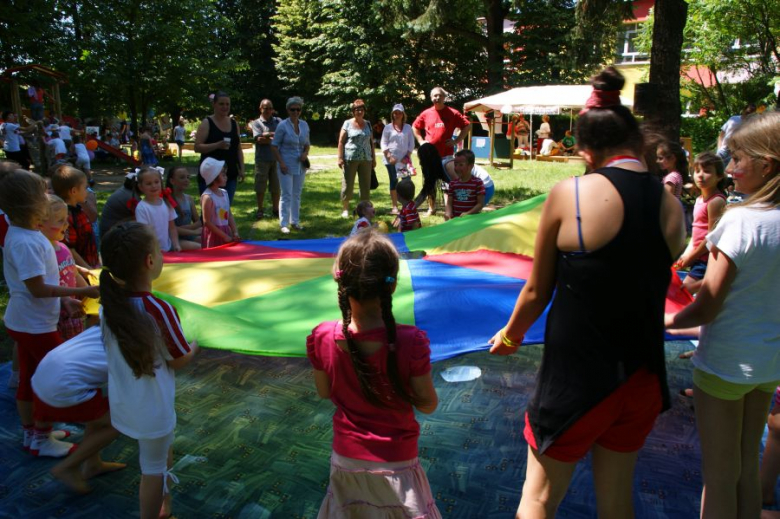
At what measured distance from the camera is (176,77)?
52.9ft

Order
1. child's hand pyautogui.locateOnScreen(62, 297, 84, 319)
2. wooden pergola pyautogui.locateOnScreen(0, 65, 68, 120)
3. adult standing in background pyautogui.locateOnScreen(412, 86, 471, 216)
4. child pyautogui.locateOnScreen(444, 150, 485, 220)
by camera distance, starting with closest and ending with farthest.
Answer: child's hand pyautogui.locateOnScreen(62, 297, 84, 319), child pyautogui.locateOnScreen(444, 150, 485, 220), adult standing in background pyautogui.locateOnScreen(412, 86, 471, 216), wooden pergola pyautogui.locateOnScreen(0, 65, 68, 120)

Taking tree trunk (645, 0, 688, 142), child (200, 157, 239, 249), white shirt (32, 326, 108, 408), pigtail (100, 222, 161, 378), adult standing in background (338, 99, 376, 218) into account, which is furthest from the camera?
tree trunk (645, 0, 688, 142)

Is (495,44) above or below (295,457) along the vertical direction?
above

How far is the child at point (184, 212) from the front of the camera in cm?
486

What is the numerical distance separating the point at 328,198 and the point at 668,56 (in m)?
5.21

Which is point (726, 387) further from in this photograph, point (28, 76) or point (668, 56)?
point (28, 76)

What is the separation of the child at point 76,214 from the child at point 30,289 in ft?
2.28

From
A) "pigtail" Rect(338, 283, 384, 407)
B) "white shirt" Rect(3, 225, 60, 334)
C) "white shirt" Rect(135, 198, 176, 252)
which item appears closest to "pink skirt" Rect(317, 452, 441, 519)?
"pigtail" Rect(338, 283, 384, 407)

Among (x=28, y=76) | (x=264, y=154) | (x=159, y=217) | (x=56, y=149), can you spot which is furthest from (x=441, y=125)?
(x=28, y=76)

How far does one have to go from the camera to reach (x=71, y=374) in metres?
2.40

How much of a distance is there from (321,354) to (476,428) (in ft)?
4.83

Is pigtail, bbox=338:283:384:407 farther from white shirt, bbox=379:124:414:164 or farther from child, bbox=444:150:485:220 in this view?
white shirt, bbox=379:124:414:164

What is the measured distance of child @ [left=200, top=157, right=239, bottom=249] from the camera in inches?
186

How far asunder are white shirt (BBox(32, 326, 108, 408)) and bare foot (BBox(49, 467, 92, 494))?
0.27 metres
